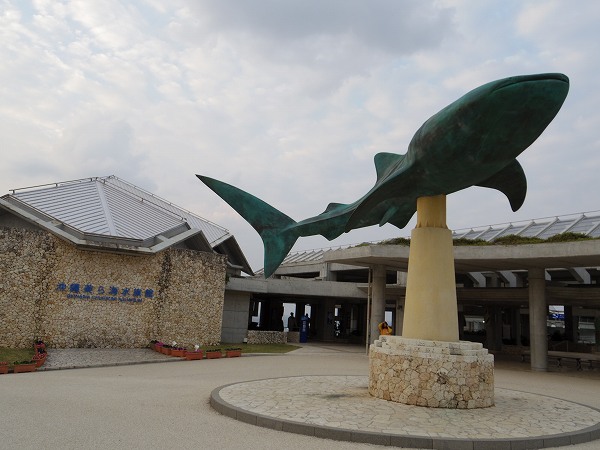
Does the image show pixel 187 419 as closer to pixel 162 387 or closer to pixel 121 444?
pixel 121 444

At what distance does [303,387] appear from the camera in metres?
11.0

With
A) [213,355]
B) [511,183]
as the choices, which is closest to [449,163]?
[511,183]

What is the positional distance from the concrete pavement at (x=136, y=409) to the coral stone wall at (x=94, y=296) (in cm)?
401

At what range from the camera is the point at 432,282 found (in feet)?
32.7

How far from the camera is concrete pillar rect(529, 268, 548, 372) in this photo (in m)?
20.0

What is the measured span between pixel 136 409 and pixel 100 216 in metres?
14.7

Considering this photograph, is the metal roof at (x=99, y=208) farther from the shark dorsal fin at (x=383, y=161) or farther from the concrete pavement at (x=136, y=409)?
the shark dorsal fin at (x=383, y=161)

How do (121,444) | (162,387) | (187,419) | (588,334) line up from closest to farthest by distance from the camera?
(121,444)
(187,419)
(162,387)
(588,334)

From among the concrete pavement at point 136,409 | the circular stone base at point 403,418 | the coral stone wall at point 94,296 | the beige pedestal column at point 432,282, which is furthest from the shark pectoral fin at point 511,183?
the coral stone wall at point 94,296

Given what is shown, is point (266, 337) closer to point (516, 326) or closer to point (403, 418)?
point (516, 326)

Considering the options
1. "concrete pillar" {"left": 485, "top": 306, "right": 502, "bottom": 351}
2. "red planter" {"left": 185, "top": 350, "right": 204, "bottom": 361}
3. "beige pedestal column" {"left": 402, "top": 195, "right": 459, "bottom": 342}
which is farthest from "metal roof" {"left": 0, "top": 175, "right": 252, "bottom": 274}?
"concrete pillar" {"left": 485, "top": 306, "right": 502, "bottom": 351}

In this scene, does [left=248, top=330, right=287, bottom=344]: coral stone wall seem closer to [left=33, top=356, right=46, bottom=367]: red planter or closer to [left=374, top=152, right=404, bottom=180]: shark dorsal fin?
[left=33, top=356, right=46, bottom=367]: red planter

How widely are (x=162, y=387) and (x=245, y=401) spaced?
3119 millimetres

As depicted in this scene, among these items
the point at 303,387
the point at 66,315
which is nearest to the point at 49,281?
the point at 66,315
